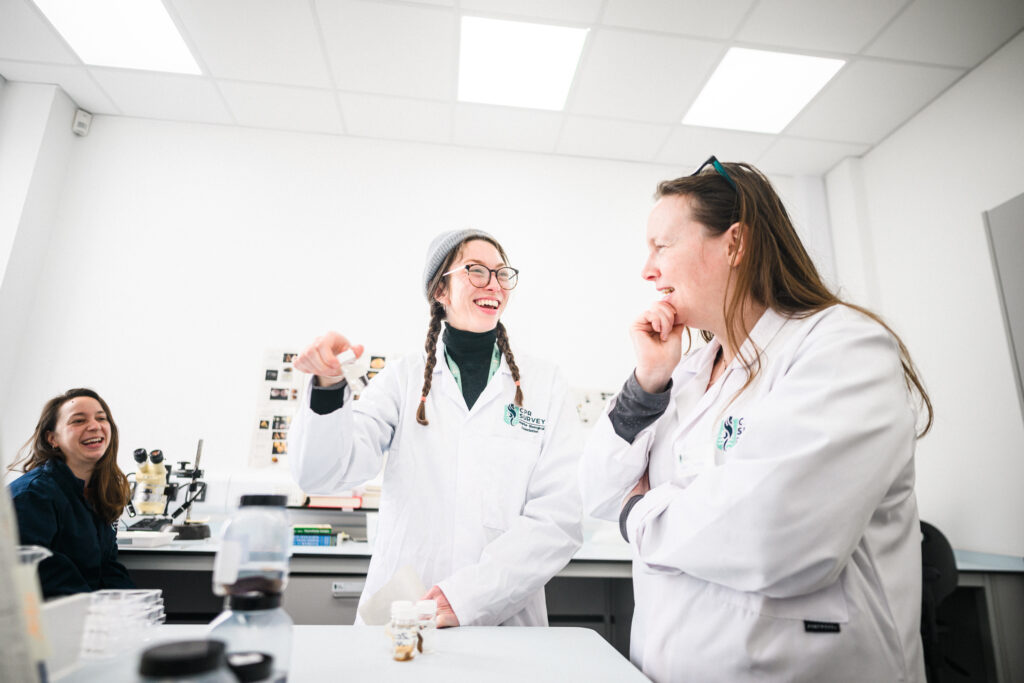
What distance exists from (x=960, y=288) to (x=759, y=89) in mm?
1475

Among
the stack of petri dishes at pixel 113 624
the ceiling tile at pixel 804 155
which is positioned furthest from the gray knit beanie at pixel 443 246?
the ceiling tile at pixel 804 155

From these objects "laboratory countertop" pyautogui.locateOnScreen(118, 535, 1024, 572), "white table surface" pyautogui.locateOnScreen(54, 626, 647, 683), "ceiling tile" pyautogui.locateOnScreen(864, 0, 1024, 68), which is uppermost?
"ceiling tile" pyautogui.locateOnScreen(864, 0, 1024, 68)

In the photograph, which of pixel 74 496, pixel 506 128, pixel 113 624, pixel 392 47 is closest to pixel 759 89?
pixel 506 128

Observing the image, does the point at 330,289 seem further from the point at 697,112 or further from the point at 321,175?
the point at 697,112

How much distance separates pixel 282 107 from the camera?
3221mm

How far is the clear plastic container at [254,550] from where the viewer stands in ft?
2.18

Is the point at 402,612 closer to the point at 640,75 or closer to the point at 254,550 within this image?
the point at 254,550

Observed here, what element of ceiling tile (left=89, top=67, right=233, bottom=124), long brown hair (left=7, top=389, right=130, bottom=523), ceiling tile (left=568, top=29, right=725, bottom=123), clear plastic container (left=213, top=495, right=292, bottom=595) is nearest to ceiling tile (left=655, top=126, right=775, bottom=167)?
ceiling tile (left=568, top=29, right=725, bottom=123)

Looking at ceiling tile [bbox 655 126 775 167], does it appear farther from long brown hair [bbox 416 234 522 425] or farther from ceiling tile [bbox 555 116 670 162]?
long brown hair [bbox 416 234 522 425]

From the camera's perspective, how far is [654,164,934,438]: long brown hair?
107cm

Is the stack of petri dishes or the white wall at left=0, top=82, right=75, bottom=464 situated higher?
the white wall at left=0, top=82, right=75, bottom=464

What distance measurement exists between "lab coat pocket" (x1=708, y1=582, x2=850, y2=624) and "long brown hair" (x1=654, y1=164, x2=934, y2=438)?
37 cm

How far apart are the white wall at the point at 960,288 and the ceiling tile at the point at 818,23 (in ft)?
2.45

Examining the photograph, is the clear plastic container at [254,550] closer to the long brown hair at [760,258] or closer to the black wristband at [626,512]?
the black wristband at [626,512]
